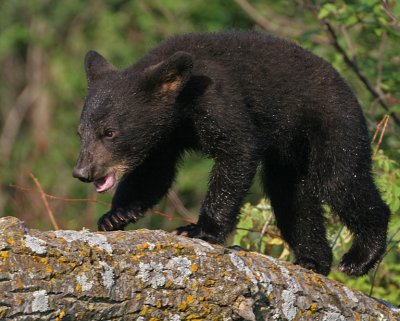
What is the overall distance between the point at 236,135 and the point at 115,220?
1065 millimetres

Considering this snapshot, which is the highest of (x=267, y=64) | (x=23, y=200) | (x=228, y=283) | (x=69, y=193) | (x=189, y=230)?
(x=267, y=64)

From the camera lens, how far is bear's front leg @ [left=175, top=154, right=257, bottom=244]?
640 cm

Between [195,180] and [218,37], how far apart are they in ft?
34.7

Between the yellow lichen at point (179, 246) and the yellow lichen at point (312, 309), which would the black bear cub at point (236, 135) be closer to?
the yellow lichen at point (312, 309)

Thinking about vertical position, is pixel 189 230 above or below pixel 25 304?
below

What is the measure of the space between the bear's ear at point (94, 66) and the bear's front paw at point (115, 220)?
3.35 ft

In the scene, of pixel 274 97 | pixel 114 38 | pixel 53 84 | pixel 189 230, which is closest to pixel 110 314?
pixel 189 230

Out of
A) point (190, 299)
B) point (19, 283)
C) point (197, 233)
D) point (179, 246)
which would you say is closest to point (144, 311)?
point (190, 299)

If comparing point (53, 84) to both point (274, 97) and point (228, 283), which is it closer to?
point (274, 97)

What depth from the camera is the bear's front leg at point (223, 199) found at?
640 centimetres

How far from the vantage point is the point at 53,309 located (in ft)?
13.9

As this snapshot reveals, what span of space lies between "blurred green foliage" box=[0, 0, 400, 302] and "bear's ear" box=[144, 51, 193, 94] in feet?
8.00

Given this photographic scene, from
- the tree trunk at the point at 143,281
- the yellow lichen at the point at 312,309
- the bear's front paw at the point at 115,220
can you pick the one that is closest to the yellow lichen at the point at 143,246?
the tree trunk at the point at 143,281

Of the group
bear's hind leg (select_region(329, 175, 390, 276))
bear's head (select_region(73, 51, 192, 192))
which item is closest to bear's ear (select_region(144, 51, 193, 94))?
bear's head (select_region(73, 51, 192, 192))
